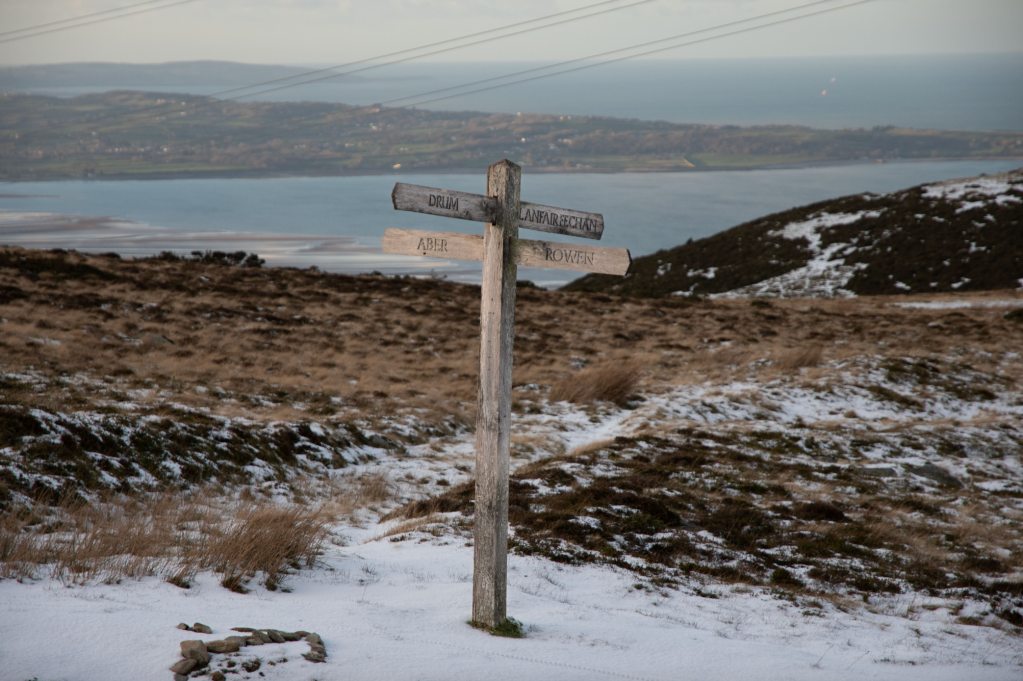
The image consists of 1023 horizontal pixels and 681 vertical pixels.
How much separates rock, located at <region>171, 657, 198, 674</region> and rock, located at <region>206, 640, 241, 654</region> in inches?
7.3

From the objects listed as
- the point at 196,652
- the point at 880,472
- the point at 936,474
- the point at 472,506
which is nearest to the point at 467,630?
the point at 196,652

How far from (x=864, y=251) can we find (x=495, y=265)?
62.2 m

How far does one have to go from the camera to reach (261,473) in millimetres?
9164

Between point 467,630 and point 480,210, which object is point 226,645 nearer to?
point 467,630

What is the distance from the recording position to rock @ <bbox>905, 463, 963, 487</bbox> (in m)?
10.7

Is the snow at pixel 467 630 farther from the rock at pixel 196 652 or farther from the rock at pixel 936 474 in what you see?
the rock at pixel 936 474

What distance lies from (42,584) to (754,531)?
7.34 meters

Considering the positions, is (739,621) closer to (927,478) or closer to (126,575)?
(126,575)

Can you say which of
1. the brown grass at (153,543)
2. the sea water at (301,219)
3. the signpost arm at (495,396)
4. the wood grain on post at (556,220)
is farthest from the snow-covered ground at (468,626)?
the sea water at (301,219)

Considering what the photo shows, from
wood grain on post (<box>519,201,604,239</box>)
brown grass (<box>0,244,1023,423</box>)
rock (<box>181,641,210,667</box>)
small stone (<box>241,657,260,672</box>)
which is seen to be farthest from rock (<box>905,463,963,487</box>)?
rock (<box>181,641,210,667</box>)

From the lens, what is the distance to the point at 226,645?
11.6 feet

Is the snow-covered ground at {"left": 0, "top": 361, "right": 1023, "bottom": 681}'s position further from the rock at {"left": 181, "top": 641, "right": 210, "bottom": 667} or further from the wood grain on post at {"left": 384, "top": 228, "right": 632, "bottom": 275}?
the wood grain on post at {"left": 384, "top": 228, "right": 632, "bottom": 275}

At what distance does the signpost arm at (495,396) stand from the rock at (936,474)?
9661mm

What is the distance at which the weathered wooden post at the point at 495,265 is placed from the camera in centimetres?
432
